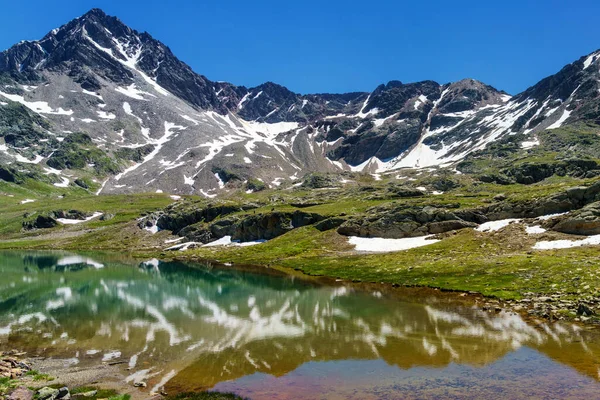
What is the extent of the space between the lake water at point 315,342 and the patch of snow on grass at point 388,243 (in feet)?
96.7

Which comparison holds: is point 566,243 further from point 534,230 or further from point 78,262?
point 78,262

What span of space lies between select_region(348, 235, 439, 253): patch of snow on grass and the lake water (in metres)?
29.5

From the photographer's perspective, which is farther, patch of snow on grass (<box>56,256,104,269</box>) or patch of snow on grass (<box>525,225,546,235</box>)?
patch of snow on grass (<box>56,256,104,269</box>)

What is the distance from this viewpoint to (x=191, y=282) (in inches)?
2741

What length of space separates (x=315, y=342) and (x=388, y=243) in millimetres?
59301

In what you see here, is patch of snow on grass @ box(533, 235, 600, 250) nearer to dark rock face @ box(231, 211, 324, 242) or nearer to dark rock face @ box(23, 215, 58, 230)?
dark rock face @ box(231, 211, 324, 242)

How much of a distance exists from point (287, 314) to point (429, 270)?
85.7 ft

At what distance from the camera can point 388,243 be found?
8725cm

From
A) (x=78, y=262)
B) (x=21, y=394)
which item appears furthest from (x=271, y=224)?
(x=21, y=394)

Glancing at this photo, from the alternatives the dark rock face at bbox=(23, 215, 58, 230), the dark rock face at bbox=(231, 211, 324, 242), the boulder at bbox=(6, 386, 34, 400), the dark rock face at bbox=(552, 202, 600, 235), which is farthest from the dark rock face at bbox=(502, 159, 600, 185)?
the dark rock face at bbox=(23, 215, 58, 230)

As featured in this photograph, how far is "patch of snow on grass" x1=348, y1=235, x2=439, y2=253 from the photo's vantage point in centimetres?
8152

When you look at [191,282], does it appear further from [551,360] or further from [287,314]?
[551,360]

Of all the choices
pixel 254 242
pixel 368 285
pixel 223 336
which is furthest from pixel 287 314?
pixel 254 242

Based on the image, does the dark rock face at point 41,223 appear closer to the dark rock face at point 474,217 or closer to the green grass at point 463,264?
the green grass at point 463,264
